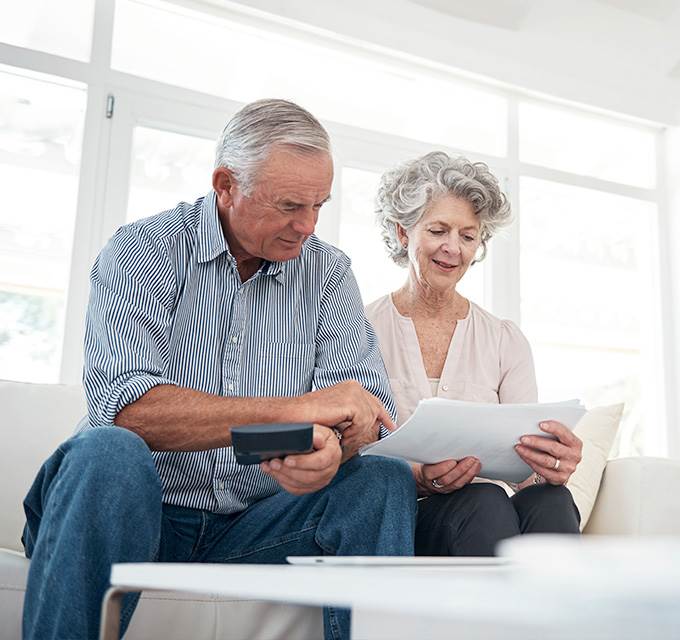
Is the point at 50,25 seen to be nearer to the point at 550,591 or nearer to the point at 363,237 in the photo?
the point at 363,237

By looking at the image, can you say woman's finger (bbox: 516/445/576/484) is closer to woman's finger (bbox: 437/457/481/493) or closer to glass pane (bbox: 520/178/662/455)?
woman's finger (bbox: 437/457/481/493)

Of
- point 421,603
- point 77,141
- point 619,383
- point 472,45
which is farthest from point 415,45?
point 421,603

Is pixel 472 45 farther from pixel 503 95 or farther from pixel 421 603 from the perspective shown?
pixel 421 603

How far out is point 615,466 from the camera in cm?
209

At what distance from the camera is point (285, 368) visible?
5.29 feet

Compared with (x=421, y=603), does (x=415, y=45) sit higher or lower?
higher

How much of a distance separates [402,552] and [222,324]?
22.2 inches

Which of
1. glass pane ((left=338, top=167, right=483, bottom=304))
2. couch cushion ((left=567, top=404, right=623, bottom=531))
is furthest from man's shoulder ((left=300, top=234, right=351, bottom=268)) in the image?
glass pane ((left=338, top=167, right=483, bottom=304))

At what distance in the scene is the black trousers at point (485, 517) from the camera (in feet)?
4.80

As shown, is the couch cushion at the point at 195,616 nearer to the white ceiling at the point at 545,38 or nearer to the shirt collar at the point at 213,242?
the shirt collar at the point at 213,242

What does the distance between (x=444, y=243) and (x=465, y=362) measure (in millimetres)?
310

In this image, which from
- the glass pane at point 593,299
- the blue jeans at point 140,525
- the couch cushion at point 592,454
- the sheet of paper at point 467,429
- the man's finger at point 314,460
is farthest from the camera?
the glass pane at point 593,299

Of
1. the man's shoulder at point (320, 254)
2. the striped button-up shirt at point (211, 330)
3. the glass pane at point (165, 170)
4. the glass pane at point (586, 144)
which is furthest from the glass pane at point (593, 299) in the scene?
the striped button-up shirt at point (211, 330)

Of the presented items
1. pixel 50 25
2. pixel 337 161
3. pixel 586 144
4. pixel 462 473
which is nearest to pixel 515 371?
pixel 462 473
